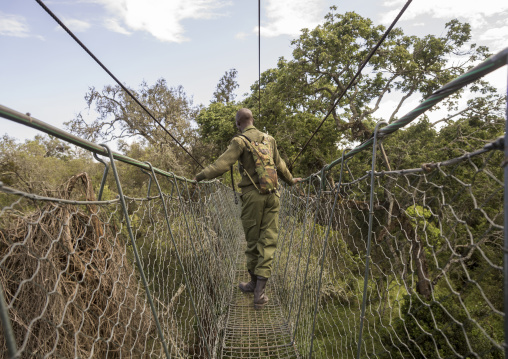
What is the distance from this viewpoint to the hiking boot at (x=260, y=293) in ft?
6.97

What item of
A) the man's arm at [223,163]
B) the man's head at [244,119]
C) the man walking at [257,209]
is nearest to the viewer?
the man's arm at [223,163]

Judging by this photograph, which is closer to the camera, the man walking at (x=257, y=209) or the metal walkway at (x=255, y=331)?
the metal walkway at (x=255, y=331)

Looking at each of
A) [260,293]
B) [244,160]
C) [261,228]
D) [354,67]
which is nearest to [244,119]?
[244,160]

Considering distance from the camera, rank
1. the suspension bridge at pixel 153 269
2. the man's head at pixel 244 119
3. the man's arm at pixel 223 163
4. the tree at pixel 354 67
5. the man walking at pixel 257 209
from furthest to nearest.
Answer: the tree at pixel 354 67 < the man's head at pixel 244 119 < the man walking at pixel 257 209 < the man's arm at pixel 223 163 < the suspension bridge at pixel 153 269

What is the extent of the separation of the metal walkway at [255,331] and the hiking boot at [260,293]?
0.08 m

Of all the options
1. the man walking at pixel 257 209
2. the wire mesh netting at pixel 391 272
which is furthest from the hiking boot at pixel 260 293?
the wire mesh netting at pixel 391 272

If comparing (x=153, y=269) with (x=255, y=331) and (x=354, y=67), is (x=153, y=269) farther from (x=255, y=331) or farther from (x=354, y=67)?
(x=354, y=67)

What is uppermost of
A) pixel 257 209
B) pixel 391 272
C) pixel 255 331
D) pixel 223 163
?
pixel 223 163

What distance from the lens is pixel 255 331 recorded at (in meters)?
2.02

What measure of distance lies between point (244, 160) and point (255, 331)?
1091 mm

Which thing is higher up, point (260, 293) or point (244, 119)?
point (244, 119)

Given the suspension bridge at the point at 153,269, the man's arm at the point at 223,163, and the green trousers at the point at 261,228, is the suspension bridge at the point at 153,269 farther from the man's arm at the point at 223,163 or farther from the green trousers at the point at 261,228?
the green trousers at the point at 261,228

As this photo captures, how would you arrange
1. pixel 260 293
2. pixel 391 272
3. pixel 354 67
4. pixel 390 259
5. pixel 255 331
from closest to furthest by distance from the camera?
1. pixel 391 272
2. pixel 390 259
3. pixel 255 331
4. pixel 260 293
5. pixel 354 67

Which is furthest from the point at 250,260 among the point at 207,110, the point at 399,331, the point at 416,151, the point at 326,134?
the point at 207,110
